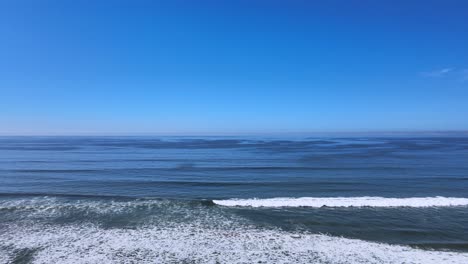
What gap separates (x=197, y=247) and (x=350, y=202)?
10.5 m

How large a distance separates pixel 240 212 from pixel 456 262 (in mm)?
9144

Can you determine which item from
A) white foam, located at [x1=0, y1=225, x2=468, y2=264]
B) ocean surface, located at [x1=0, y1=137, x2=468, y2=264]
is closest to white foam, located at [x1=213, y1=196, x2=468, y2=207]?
ocean surface, located at [x1=0, y1=137, x2=468, y2=264]

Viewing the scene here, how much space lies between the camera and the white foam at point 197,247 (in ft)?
28.1

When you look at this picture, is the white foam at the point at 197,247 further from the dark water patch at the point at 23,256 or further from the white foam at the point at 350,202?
the white foam at the point at 350,202

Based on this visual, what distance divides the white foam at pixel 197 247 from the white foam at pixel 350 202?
13.4 ft

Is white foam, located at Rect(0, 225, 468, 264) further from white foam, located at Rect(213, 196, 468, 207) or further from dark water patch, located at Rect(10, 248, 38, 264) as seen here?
white foam, located at Rect(213, 196, 468, 207)

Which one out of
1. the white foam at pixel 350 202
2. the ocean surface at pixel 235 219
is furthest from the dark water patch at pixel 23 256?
the white foam at pixel 350 202

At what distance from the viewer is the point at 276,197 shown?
53.8 feet

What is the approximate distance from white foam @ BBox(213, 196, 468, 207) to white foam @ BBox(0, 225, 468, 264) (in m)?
4.09

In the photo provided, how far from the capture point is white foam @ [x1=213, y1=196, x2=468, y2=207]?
571 inches

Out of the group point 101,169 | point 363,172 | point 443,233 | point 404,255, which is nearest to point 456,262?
point 404,255

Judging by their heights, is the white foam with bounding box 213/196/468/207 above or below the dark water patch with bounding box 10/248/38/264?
below

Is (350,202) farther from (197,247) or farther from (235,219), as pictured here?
(197,247)

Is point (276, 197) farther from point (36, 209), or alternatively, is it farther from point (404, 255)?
→ point (36, 209)
